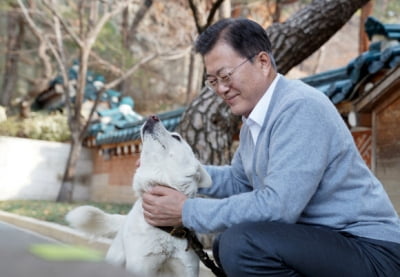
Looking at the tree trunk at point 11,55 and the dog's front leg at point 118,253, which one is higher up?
the tree trunk at point 11,55

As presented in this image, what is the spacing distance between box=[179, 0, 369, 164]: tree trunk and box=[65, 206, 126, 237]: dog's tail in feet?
5.44

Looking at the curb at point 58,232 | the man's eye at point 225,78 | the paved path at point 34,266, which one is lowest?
the curb at point 58,232

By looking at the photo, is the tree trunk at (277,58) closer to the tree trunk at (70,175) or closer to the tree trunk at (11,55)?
the tree trunk at (70,175)

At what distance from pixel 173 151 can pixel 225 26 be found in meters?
0.66

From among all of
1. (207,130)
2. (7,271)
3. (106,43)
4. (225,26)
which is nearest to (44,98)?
(106,43)

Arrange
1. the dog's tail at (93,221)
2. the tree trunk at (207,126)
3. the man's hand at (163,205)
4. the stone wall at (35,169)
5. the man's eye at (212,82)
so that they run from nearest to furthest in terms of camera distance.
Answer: the man's hand at (163,205) → the man's eye at (212,82) → the dog's tail at (93,221) → the tree trunk at (207,126) → the stone wall at (35,169)

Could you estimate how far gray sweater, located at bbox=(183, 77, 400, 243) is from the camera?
1891 millimetres

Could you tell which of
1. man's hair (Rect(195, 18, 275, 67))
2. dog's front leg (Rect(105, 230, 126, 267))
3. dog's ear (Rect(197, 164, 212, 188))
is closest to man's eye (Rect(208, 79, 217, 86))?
man's hair (Rect(195, 18, 275, 67))

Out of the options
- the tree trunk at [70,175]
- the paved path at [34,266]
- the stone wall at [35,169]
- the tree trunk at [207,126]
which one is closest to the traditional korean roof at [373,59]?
the tree trunk at [207,126]

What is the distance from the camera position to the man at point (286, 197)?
1.90 meters

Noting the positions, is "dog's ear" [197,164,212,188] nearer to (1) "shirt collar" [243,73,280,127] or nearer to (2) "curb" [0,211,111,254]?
(1) "shirt collar" [243,73,280,127]

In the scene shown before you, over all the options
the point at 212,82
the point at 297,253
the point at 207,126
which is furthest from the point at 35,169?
the point at 297,253

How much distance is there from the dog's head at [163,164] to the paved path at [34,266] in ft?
6.02

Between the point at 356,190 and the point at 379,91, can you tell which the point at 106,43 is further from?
the point at 356,190
